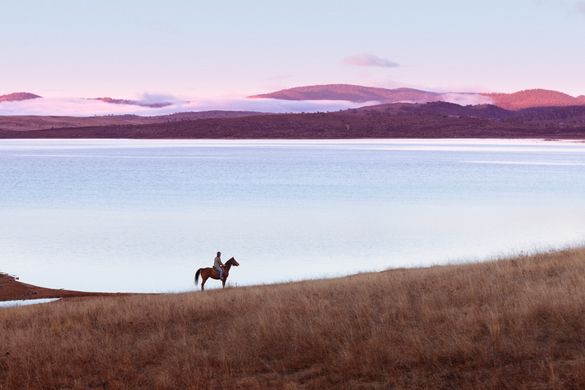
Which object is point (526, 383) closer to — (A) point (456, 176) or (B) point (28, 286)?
(B) point (28, 286)

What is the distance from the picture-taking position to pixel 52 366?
1060cm

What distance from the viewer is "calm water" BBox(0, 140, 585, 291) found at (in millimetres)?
38656

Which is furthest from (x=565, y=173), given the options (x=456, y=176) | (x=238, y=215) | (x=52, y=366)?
(x=52, y=366)

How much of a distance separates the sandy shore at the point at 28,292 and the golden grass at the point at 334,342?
1456 centimetres

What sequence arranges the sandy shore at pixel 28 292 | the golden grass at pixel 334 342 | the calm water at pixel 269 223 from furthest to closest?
1. the calm water at pixel 269 223
2. the sandy shore at pixel 28 292
3. the golden grass at pixel 334 342

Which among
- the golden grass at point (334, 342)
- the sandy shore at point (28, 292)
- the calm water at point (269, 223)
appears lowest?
the calm water at point (269, 223)

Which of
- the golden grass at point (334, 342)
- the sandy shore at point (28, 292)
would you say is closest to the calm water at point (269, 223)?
the sandy shore at point (28, 292)

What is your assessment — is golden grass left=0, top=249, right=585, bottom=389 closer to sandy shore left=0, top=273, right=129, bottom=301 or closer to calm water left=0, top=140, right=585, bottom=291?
sandy shore left=0, top=273, right=129, bottom=301

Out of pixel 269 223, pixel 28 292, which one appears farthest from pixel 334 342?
pixel 269 223

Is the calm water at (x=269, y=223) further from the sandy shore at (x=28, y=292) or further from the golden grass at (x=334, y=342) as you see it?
the golden grass at (x=334, y=342)

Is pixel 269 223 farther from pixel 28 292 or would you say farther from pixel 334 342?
pixel 334 342

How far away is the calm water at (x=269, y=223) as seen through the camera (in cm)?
3866

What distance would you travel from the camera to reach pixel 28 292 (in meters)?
30.2

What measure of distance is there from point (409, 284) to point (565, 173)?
102315 mm
